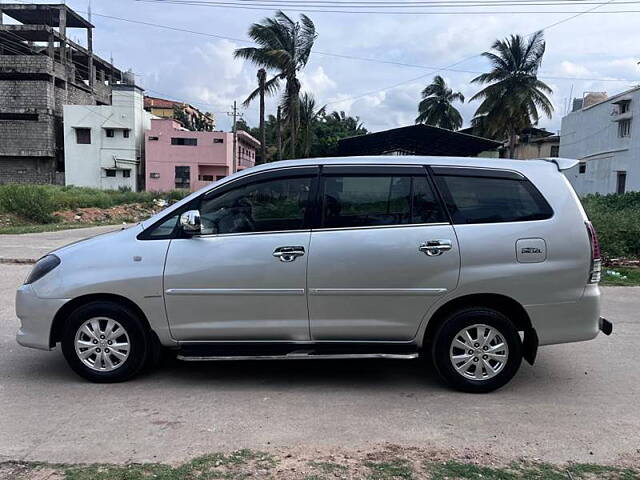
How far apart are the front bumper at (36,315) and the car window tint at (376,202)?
7.82 feet

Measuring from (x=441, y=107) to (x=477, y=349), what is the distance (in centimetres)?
4960

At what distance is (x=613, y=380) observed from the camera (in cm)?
483

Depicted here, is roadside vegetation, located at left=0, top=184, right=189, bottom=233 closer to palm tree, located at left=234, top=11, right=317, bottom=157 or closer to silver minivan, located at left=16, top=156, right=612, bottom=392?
palm tree, located at left=234, top=11, right=317, bottom=157

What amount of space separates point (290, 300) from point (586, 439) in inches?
92.8

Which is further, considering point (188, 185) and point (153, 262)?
point (188, 185)

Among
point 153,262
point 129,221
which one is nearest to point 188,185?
point 129,221

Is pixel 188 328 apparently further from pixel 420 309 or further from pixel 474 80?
pixel 474 80

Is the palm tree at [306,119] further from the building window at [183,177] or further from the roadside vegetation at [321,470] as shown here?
the roadside vegetation at [321,470]

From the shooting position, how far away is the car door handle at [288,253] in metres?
4.37

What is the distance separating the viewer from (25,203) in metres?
21.5

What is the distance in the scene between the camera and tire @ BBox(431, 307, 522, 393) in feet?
14.4

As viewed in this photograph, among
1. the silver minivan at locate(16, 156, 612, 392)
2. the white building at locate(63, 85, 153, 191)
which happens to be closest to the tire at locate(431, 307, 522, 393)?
the silver minivan at locate(16, 156, 612, 392)

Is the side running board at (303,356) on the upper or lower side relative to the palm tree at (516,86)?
lower

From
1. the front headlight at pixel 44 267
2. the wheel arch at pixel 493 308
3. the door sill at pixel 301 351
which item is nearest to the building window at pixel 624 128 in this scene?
the wheel arch at pixel 493 308
